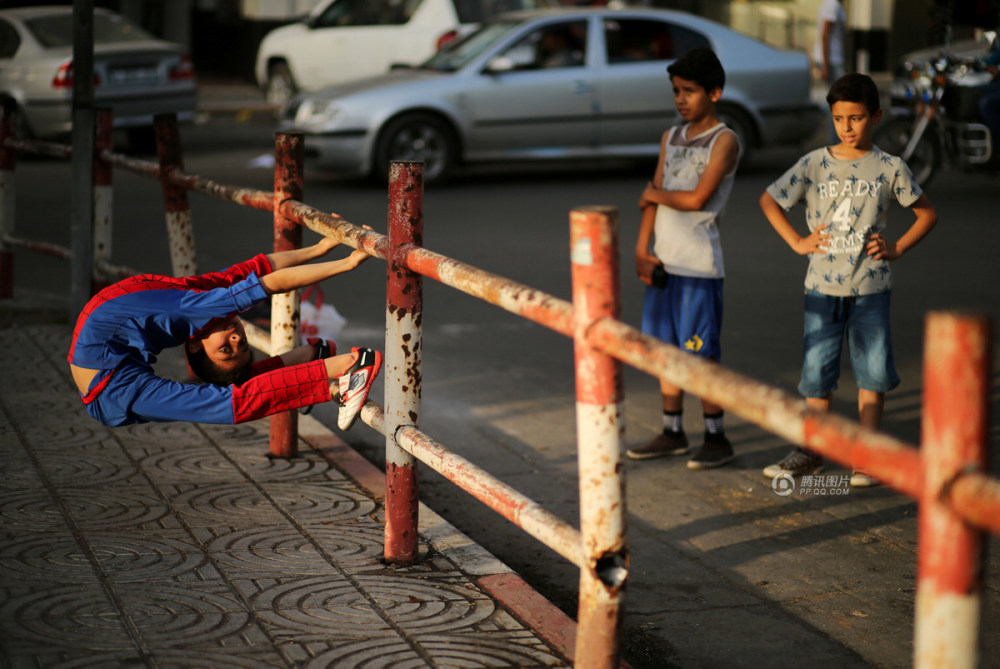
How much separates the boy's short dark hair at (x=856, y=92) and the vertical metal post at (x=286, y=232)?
1.89 m

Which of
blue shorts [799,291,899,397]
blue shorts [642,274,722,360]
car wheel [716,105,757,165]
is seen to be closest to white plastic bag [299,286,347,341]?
blue shorts [642,274,722,360]

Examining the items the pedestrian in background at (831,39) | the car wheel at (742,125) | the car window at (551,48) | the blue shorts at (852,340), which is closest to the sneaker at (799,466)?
the blue shorts at (852,340)

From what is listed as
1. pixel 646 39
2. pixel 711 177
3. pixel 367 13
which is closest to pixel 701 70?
pixel 711 177

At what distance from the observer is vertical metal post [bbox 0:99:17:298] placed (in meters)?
7.73

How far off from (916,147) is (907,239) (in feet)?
27.1

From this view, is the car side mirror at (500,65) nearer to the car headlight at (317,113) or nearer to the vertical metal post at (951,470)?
the car headlight at (317,113)

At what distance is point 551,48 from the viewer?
12.9 metres

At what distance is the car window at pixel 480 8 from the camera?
17.1 m

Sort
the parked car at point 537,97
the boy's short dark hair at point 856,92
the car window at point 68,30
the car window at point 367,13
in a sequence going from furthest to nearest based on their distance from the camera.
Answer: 1. the car window at point 367,13
2. the car window at point 68,30
3. the parked car at point 537,97
4. the boy's short dark hair at point 856,92

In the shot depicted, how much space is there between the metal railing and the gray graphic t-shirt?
5.67ft

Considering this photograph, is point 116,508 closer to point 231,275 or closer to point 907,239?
point 231,275

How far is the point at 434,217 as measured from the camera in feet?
36.1

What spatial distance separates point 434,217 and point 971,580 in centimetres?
933

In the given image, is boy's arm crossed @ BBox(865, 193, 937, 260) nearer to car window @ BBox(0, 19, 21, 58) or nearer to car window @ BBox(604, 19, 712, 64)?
car window @ BBox(604, 19, 712, 64)
